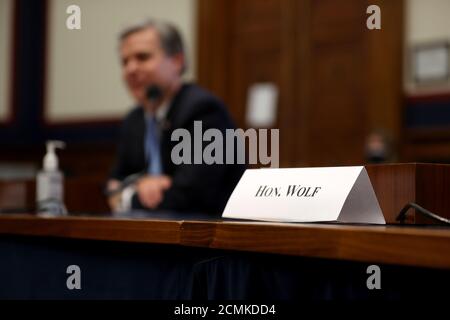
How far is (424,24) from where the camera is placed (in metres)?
3.91

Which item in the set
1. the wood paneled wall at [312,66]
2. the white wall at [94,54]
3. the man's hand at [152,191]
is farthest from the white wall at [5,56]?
the man's hand at [152,191]

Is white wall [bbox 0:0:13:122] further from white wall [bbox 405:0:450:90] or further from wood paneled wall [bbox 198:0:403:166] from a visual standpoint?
white wall [bbox 405:0:450:90]

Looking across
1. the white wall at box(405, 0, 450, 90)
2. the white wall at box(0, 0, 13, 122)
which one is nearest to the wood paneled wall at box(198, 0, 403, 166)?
the white wall at box(405, 0, 450, 90)

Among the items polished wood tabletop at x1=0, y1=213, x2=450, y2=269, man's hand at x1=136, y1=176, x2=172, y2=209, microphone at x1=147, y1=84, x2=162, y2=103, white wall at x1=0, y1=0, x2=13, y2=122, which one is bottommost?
man's hand at x1=136, y1=176, x2=172, y2=209

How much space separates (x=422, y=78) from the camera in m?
3.93

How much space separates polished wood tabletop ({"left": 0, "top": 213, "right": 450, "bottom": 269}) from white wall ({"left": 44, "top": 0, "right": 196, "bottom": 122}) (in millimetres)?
3631

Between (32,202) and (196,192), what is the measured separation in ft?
2.19

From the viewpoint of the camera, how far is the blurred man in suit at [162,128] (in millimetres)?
2439

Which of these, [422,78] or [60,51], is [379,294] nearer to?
[422,78]

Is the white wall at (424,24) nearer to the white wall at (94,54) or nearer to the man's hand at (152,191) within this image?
the white wall at (94,54)

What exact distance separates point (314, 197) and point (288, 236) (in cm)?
21

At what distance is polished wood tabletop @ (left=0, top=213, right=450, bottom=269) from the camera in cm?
74

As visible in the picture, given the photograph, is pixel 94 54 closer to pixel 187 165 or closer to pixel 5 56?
pixel 5 56

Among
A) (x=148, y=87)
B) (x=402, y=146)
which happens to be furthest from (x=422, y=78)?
(x=148, y=87)
